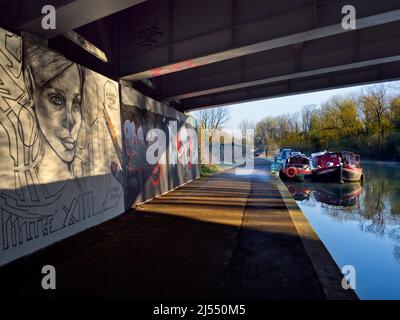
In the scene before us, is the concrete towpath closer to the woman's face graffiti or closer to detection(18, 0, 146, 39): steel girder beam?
the woman's face graffiti

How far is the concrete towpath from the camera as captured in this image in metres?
4.36

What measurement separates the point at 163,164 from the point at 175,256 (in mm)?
8893

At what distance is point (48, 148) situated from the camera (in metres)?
6.45

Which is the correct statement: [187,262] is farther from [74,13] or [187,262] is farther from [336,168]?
[336,168]

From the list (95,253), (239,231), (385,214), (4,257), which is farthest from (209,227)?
(385,214)

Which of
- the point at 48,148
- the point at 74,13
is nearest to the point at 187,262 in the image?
the point at 48,148

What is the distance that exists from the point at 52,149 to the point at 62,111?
39.9 inches

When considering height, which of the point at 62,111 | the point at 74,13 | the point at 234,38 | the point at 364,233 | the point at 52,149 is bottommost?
the point at 364,233

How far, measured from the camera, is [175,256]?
19.2ft

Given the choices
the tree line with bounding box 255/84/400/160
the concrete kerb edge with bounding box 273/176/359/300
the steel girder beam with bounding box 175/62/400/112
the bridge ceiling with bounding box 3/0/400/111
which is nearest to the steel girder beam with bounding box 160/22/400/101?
the bridge ceiling with bounding box 3/0/400/111

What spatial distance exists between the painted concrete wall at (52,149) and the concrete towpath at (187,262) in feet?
1.68

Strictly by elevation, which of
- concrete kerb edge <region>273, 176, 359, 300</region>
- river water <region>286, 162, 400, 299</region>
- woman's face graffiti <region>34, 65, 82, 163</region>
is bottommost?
river water <region>286, 162, 400, 299</region>

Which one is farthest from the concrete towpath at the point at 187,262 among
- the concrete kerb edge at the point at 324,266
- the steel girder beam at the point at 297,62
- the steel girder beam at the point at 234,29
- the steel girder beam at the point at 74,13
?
the steel girder beam at the point at 297,62

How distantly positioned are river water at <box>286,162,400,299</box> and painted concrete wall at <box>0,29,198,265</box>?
238 inches
